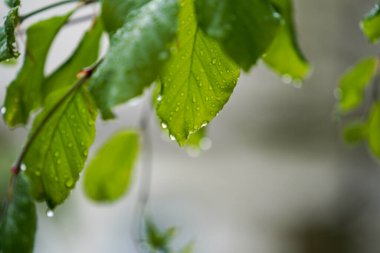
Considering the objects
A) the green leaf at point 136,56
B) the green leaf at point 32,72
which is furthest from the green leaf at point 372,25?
the green leaf at point 32,72

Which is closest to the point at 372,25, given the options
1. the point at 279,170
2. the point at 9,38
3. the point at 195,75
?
the point at 195,75

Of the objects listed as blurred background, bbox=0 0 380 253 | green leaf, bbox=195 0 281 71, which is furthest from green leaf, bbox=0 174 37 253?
blurred background, bbox=0 0 380 253

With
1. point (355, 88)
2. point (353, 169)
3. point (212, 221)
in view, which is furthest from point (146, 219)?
point (353, 169)

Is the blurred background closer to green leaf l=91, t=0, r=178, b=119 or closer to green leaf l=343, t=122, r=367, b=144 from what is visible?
green leaf l=343, t=122, r=367, b=144

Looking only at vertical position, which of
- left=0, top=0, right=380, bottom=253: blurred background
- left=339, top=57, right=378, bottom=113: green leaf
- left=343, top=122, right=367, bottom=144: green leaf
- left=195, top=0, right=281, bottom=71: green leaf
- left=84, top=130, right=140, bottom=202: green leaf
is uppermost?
left=195, top=0, right=281, bottom=71: green leaf

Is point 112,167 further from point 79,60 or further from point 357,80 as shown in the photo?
point 357,80

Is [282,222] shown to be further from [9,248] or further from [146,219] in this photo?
[9,248]
